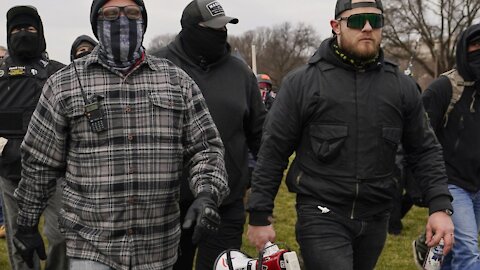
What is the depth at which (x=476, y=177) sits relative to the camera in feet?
13.9

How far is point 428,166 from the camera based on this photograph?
3414 millimetres

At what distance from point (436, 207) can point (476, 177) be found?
1131mm

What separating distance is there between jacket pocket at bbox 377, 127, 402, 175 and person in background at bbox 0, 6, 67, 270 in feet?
8.28

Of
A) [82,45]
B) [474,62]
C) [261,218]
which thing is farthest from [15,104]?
[474,62]

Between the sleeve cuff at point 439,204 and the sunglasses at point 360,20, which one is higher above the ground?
the sunglasses at point 360,20

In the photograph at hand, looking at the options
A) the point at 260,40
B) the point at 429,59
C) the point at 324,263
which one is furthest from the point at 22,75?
the point at 260,40

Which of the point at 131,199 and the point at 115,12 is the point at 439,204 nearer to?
the point at 131,199

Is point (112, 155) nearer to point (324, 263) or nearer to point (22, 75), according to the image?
point (324, 263)

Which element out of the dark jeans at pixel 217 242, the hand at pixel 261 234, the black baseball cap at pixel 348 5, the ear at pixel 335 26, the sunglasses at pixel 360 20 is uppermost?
the black baseball cap at pixel 348 5

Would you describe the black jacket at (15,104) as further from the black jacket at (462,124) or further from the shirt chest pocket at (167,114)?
the black jacket at (462,124)

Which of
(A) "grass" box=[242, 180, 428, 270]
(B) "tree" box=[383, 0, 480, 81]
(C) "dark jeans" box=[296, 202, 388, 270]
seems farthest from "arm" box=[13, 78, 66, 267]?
(B) "tree" box=[383, 0, 480, 81]

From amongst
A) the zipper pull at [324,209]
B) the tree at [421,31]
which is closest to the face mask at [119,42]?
the zipper pull at [324,209]

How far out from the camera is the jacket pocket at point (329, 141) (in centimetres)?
318

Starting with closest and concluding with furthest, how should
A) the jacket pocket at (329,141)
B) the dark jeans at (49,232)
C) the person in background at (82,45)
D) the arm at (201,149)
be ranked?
the arm at (201,149)
the jacket pocket at (329,141)
the dark jeans at (49,232)
the person in background at (82,45)
